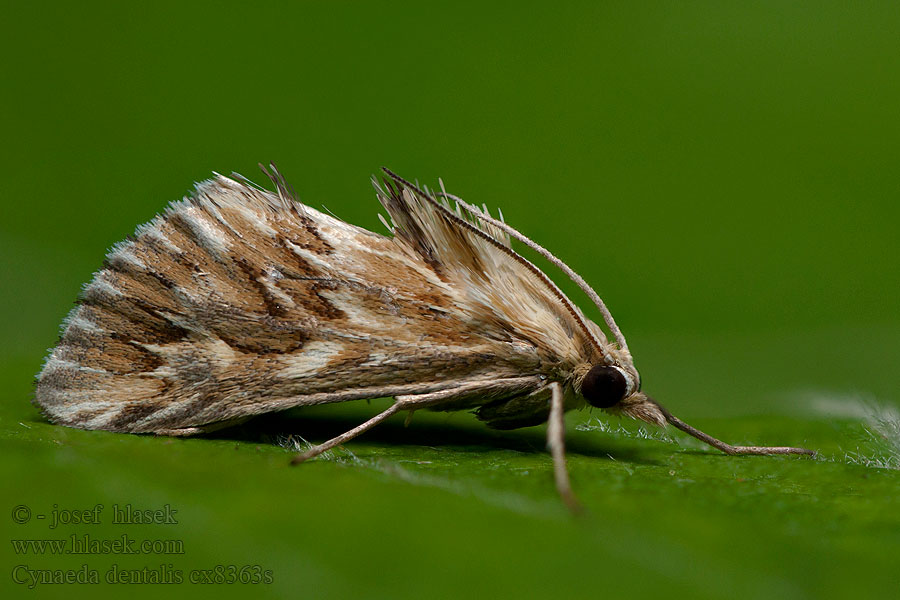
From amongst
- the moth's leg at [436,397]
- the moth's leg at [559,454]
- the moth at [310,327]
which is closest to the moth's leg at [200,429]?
the moth at [310,327]

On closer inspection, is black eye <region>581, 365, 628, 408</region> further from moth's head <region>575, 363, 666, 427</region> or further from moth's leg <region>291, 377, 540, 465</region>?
moth's leg <region>291, 377, 540, 465</region>

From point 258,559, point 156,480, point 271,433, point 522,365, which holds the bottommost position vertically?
point 258,559

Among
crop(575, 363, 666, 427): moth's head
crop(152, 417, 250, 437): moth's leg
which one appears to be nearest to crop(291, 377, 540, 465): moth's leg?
crop(575, 363, 666, 427): moth's head

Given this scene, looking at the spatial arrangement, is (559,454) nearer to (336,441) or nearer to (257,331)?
(336,441)

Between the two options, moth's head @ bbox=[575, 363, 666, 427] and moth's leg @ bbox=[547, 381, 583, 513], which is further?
moth's head @ bbox=[575, 363, 666, 427]

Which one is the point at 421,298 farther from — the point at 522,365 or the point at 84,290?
the point at 84,290

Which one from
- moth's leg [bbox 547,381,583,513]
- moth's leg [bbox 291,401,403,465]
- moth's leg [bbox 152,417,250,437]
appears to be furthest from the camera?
moth's leg [bbox 152,417,250,437]

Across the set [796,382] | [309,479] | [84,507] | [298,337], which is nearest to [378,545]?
[309,479]

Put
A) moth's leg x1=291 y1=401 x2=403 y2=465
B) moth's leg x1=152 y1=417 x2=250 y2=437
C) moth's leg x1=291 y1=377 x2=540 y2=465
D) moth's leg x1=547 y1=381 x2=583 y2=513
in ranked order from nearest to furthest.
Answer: moth's leg x1=547 y1=381 x2=583 y2=513 → moth's leg x1=291 y1=401 x2=403 y2=465 → moth's leg x1=291 y1=377 x2=540 y2=465 → moth's leg x1=152 y1=417 x2=250 y2=437
